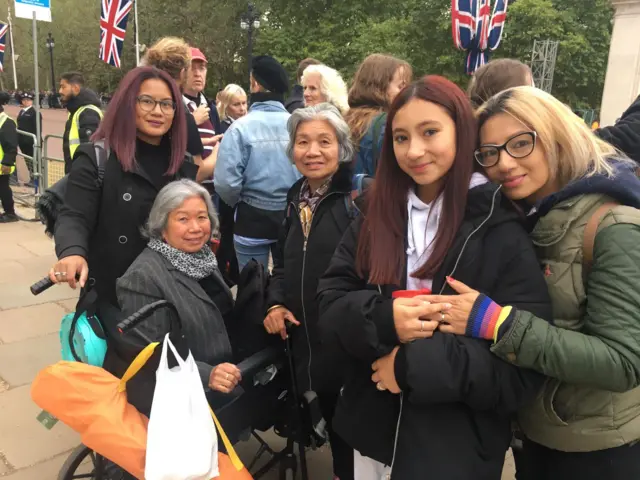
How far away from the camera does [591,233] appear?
1384 millimetres

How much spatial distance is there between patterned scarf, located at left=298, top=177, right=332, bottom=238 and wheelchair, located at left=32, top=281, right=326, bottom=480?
0.54m

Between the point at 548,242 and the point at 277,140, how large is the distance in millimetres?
2335

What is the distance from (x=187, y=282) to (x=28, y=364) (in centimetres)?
259

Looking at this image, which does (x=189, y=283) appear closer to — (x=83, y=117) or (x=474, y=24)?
(x=83, y=117)

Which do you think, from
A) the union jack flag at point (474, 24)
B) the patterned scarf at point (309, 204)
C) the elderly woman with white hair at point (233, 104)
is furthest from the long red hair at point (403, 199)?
the union jack flag at point (474, 24)

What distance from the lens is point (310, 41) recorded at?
2580 centimetres

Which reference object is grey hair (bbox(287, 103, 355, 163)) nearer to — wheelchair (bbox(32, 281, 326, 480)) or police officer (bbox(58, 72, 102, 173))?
wheelchair (bbox(32, 281, 326, 480))

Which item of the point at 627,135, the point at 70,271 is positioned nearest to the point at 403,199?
the point at 70,271

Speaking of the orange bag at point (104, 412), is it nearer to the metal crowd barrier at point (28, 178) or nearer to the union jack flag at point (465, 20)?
the union jack flag at point (465, 20)

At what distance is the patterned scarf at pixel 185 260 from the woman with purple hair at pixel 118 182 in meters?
0.22

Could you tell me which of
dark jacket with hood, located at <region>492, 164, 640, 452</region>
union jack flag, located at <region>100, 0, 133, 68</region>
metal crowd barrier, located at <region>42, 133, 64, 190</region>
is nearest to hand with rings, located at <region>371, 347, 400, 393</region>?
dark jacket with hood, located at <region>492, 164, 640, 452</region>

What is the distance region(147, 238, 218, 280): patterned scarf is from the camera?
7.26 feet

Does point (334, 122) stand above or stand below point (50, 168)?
above

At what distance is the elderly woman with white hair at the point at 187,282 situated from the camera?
199 cm
